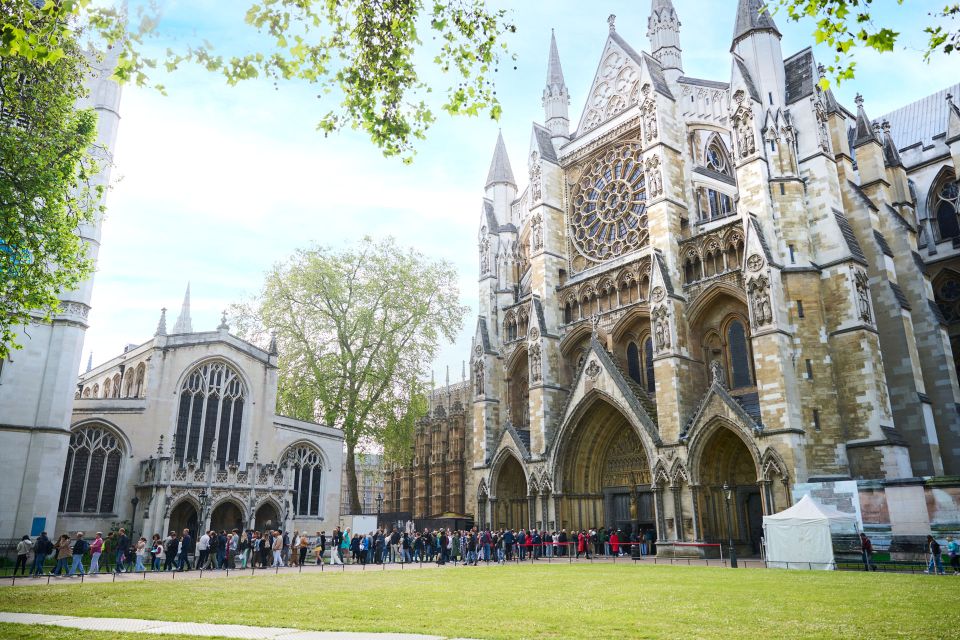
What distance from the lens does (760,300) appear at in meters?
23.0

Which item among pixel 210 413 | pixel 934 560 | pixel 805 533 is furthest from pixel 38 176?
pixel 934 560

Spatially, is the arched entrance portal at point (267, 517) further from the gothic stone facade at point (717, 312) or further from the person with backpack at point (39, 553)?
the person with backpack at point (39, 553)

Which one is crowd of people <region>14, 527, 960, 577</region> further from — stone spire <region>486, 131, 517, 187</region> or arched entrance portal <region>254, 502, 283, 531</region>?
stone spire <region>486, 131, 517, 187</region>

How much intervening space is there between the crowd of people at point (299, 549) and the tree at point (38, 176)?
24.1 ft

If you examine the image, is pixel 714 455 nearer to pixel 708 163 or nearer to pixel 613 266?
pixel 613 266

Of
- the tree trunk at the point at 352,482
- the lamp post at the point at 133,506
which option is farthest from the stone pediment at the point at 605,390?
the lamp post at the point at 133,506

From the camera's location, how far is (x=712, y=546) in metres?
23.5

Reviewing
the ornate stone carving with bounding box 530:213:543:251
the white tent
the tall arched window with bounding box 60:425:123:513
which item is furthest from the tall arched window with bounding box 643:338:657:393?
the tall arched window with bounding box 60:425:123:513

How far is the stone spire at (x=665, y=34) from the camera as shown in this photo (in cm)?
3281

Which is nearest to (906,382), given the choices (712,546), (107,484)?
(712,546)

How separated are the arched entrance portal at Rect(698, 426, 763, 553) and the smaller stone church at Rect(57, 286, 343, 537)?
58.1ft

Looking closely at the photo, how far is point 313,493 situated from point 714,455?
19252mm

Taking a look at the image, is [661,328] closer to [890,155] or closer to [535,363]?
[535,363]

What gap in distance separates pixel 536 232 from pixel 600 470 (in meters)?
11.9
